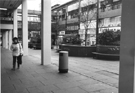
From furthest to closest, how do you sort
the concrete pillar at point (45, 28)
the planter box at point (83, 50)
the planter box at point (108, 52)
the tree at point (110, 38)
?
the planter box at point (83, 50) < the tree at point (110, 38) < the planter box at point (108, 52) < the concrete pillar at point (45, 28)

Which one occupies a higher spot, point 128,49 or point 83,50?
point 128,49

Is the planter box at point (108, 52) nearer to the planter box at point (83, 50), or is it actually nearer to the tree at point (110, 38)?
the tree at point (110, 38)

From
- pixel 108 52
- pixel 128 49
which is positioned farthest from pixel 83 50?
pixel 128 49

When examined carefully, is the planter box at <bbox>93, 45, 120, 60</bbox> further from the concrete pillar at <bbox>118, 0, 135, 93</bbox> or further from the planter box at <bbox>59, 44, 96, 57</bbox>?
the concrete pillar at <bbox>118, 0, 135, 93</bbox>

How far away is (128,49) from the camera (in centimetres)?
300

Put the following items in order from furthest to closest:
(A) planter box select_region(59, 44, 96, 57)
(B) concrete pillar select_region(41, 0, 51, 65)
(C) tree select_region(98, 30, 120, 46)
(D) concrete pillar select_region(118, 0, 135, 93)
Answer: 1. (A) planter box select_region(59, 44, 96, 57)
2. (C) tree select_region(98, 30, 120, 46)
3. (B) concrete pillar select_region(41, 0, 51, 65)
4. (D) concrete pillar select_region(118, 0, 135, 93)

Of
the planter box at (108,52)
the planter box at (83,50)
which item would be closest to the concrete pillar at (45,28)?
the planter box at (108,52)

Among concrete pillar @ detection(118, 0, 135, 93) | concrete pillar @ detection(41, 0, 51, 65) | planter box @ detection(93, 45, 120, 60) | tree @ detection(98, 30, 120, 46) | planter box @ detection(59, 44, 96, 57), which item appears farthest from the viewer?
planter box @ detection(59, 44, 96, 57)

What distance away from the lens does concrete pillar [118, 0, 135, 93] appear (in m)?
2.93

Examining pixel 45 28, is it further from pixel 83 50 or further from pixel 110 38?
pixel 110 38

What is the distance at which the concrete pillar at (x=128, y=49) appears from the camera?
115 inches

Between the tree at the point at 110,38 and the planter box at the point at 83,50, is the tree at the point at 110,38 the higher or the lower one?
the higher one

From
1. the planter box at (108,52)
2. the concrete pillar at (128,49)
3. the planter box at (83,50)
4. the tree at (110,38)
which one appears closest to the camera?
the concrete pillar at (128,49)

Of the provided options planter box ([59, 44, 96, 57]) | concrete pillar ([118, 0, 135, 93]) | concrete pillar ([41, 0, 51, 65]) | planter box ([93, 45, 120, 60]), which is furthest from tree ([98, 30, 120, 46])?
concrete pillar ([118, 0, 135, 93])
